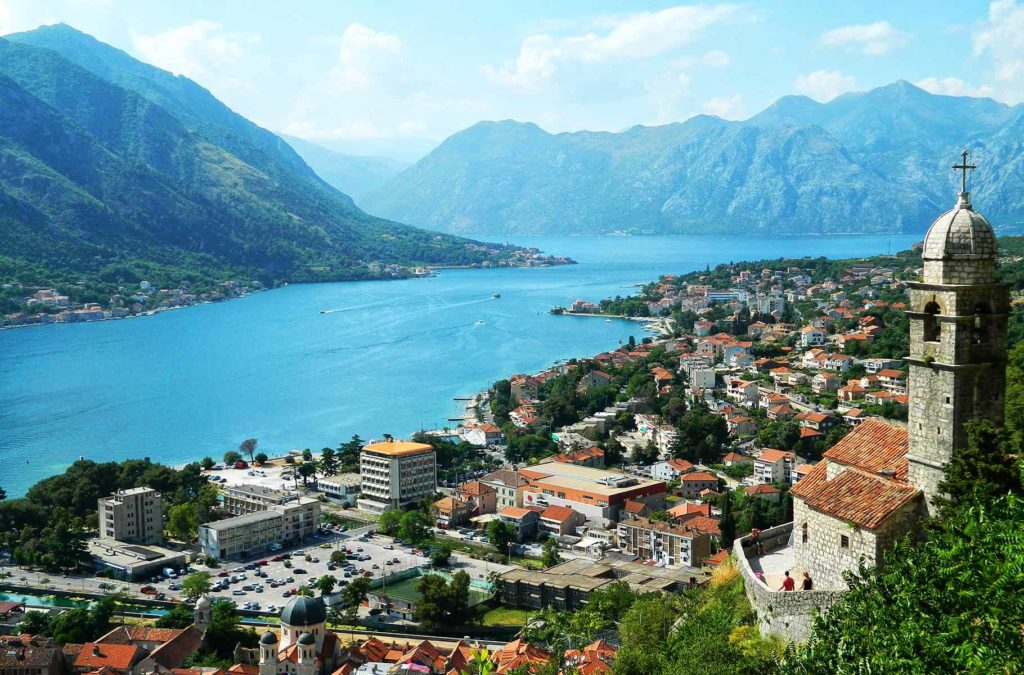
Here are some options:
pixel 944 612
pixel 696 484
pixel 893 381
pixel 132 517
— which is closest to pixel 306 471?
pixel 132 517

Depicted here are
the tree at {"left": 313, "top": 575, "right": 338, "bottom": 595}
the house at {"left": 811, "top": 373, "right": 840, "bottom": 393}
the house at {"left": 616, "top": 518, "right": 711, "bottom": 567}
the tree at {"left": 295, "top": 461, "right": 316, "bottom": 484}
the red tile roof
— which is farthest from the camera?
the house at {"left": 811, "top": 373, "right": 840, "bottom": 393}

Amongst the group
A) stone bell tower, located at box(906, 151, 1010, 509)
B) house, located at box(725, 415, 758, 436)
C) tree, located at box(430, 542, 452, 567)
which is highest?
stone bell tower, located at box(906, 151, 1010, 509)

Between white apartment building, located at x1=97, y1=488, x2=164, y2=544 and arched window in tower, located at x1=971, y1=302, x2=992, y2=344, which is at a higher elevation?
arched window in tower, located at x1=971, y1=302, x2=992, y2=344

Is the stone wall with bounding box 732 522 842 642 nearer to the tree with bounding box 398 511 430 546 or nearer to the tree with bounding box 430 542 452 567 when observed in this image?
the tree with bounding box 430 542 452 567

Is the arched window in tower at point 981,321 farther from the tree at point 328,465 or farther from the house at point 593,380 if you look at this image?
the house at point 593,380

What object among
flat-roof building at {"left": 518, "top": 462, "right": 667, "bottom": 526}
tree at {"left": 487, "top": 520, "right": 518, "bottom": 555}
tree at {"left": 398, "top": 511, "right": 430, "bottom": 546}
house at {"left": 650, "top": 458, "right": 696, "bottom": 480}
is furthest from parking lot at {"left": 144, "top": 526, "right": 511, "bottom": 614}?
house at {"left": 650, "top": 458, "right": 696, "bottom": 480}

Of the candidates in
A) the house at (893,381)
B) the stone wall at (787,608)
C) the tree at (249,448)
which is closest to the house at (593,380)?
the house at (893,381)

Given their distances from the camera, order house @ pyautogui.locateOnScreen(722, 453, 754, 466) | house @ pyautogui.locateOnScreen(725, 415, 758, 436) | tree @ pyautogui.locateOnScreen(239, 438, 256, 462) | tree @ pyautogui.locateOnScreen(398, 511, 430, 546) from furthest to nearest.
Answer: tree @ pyautogui.locateOnScreen(239, 438, 256, 462)
house @ pyautogui.locateOnScreen(725, 415, 758, 436)
house @ pyautogui.locateOnScreen(722, 453, 754, 466)
tree @ pyautogui.locateOnScreen(398, 511, 430, 546)

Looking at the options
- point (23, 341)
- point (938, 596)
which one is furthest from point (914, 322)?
point (23, 341)

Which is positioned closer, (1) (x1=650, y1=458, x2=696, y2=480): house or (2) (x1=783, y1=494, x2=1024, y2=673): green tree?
(2) (x1=783, y1=494, x2=1024, y2=673): green tree
